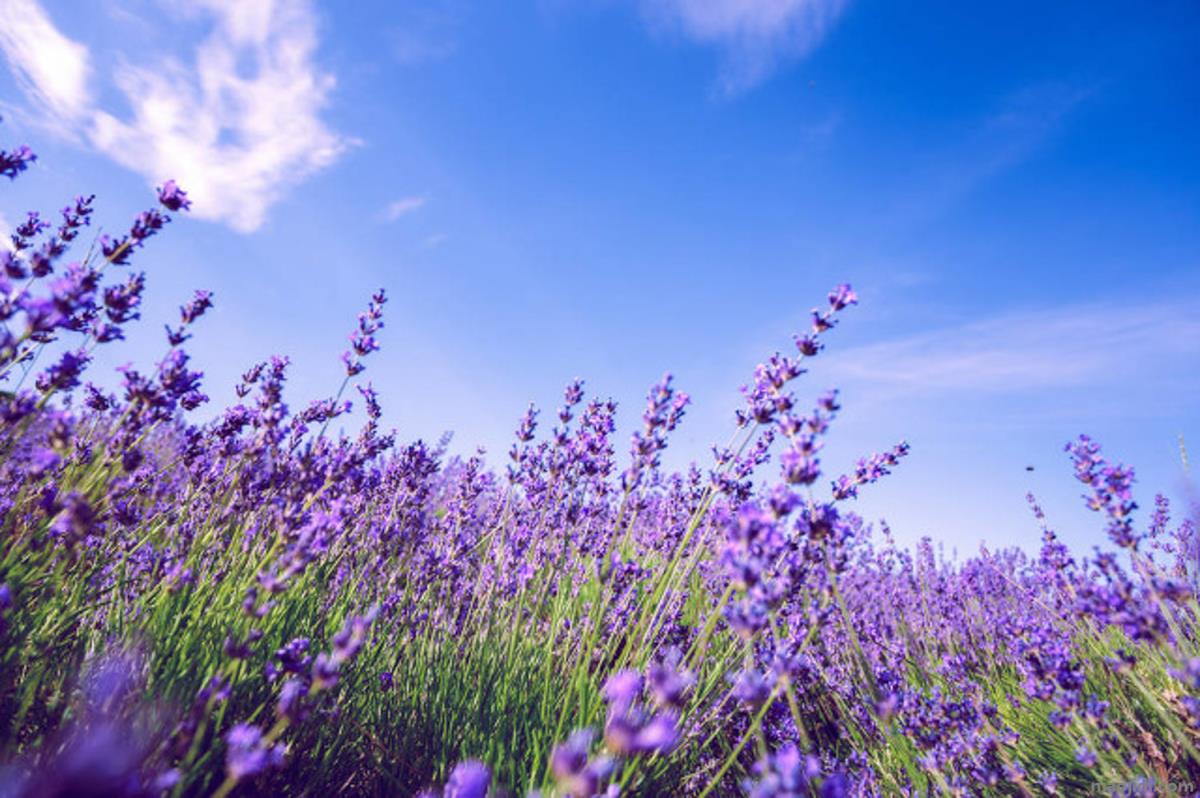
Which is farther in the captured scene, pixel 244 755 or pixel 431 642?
pixel 431 642

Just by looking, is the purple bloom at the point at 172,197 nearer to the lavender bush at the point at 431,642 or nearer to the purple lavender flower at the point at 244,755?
the lavender bush at the point at 431,642

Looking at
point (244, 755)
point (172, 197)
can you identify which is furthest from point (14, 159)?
point (244, 755)

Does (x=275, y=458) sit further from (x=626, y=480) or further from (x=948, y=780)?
(x=948, y=780)

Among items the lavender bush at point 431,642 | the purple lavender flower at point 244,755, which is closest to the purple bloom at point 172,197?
the lavender bush at point 431,642

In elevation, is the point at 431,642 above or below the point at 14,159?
below

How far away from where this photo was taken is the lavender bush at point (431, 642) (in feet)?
5.15

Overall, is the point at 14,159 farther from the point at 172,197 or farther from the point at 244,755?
the point at 244,755

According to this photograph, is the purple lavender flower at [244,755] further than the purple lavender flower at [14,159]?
No

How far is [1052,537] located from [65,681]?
4.95 m

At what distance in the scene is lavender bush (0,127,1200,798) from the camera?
157cm

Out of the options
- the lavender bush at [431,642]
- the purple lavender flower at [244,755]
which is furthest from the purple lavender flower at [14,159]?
the purple lavender flower at [244,755]

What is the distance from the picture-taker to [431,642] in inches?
120

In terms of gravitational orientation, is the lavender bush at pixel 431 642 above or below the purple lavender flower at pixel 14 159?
below

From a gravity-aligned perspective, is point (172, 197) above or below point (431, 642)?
above
